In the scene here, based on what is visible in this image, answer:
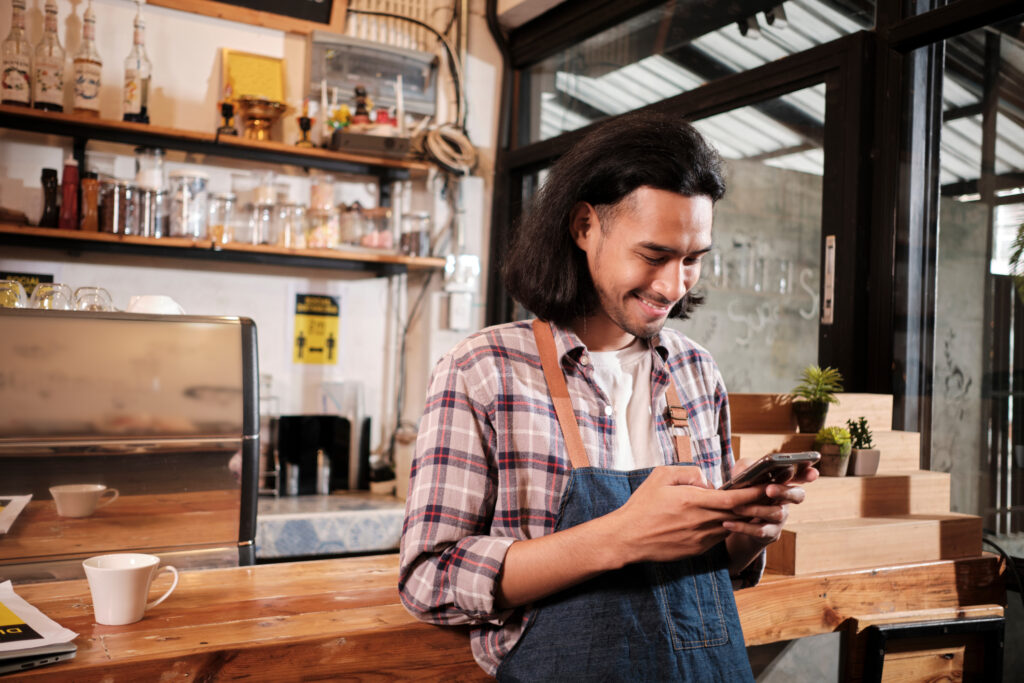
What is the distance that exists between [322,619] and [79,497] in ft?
2.94

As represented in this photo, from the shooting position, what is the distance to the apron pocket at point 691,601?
109cm

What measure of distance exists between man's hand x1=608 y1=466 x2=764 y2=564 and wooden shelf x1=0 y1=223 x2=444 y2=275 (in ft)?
8.05

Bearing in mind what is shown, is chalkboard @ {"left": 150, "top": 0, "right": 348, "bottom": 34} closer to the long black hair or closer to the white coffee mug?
the long black hair

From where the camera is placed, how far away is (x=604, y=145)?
1.19 meters

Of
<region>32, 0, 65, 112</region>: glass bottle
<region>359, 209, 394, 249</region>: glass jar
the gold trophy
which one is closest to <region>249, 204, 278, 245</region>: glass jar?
the gold trophy

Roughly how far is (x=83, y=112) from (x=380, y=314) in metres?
1.38

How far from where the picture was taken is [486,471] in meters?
1.10

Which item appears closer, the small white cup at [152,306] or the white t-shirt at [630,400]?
the white t-shirt at [630,400]

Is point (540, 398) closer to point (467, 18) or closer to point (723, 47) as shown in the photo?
point (723, 47)

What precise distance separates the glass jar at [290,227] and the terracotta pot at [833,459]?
7.33 feet

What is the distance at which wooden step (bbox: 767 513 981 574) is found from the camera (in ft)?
5.12

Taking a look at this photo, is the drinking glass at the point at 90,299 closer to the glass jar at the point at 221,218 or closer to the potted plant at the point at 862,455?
the glass jar at the point at 221,218

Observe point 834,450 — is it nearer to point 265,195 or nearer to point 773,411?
point 773,411

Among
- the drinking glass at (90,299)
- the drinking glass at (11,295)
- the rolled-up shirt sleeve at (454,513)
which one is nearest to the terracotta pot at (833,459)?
the rolled-up shirt sleeve at (454,513)
